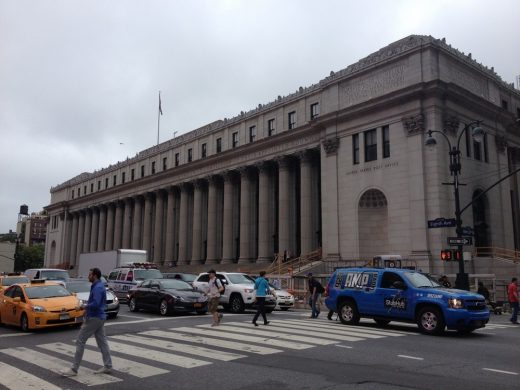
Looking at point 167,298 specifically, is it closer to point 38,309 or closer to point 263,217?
point 38,309

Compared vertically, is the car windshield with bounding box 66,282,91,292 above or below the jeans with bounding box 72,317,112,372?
above

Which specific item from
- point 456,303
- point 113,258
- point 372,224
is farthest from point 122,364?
point 372,224

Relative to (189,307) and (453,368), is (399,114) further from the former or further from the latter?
(453,368)

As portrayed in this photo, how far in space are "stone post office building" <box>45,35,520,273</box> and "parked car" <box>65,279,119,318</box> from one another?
20084mm

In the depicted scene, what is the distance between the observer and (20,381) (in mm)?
8453

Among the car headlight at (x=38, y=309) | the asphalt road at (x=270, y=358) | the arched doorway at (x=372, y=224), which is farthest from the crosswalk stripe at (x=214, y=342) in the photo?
the arched doorway at (x=372, y=224)

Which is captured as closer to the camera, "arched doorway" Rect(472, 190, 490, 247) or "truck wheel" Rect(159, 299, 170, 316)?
"truck wheel" Rect(159, 299, 170, 316)

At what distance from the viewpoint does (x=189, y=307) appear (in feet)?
65.6

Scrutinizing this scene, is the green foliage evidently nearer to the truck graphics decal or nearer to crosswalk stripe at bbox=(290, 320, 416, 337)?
crosswalk stripe at bbox=(290, 320, 416, 337)

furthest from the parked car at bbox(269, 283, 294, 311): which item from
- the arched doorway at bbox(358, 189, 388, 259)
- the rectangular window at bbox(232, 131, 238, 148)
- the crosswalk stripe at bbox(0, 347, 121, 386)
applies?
the rectangular window at bbox(232, 131, 238, 148)

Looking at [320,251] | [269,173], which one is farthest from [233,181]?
[320,251]

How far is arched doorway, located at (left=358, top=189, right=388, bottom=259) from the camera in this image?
36.3m

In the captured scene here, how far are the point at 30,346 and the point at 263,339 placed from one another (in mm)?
5912

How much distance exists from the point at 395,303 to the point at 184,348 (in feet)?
23.5
